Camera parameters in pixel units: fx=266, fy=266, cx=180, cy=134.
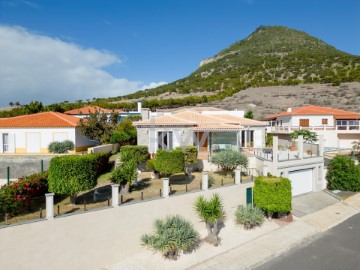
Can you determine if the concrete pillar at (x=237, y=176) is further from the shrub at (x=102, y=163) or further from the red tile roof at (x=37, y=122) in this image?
the red tile roof at (x=37, y=122)

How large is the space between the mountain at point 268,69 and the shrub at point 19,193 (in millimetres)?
53233

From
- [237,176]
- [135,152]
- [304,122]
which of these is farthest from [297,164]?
[304,122]

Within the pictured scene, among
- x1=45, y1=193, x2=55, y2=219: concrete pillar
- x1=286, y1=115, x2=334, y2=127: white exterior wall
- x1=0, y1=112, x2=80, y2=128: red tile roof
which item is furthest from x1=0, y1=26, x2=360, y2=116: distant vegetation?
x1=45, y1=193, x2=55, y2=219: concrete pillar

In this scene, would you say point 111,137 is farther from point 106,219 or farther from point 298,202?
point 298,202

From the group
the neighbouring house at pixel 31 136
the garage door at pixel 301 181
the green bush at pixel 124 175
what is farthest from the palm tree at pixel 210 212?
the neighbouring house at pixel 31 136

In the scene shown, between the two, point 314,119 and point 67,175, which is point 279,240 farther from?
point 314,119

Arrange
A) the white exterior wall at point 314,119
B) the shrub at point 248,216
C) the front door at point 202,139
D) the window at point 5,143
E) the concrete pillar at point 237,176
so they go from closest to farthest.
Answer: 1. the shrub at point 248,216
2. the concrete pillar at point 237,176
3. the front door at point 202,139
4. the window at point 5,143
5. the white exterior wall at point 314,119

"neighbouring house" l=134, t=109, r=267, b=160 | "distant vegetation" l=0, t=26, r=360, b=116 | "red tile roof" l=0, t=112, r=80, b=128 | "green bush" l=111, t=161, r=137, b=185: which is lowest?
"green bush" l=111, t=161, r=137, b=185

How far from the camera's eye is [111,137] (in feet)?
99.9

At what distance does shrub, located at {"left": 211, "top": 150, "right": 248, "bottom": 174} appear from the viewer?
20938 mm

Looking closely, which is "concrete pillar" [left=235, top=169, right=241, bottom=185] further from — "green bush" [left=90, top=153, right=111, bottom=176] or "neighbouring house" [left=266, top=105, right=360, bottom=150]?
"neighbouring house" [left=266, top=105, right=360, bottom=150]

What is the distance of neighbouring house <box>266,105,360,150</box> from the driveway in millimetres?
14116

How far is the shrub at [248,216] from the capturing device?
1773cm

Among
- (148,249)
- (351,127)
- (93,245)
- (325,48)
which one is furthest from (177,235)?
(325,48)
